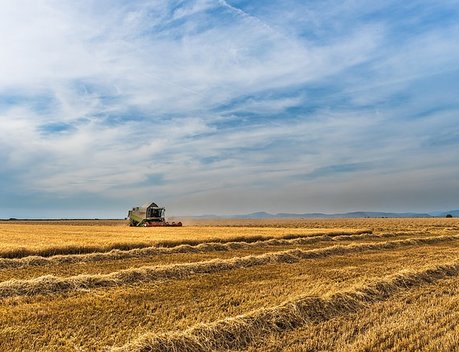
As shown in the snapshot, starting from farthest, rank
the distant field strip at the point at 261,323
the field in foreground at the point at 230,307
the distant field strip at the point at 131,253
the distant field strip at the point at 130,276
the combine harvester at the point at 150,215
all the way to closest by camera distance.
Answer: the combine harvester at the point at 150,215
the distant field strip at the point at 131,253
the distant field strip at the point at 130,276
the field in foreground at the point at 230,307
the distant field strip at the point at 261,323

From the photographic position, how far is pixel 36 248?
57.6 ft

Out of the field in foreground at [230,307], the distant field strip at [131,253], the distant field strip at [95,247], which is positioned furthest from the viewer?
the distant field strip at [95,247]

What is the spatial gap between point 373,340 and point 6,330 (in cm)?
573

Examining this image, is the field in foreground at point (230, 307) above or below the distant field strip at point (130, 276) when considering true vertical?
below

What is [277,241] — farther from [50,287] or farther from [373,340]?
[373,340]

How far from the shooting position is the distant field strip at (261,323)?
6.14 meters

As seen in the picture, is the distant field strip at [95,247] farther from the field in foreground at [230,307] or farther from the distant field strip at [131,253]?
the field in foreground at [230,307]

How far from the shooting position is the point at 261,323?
23.5ft

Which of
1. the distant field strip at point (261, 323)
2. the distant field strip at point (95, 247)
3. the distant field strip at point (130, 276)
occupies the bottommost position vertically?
the distant field strip at point (261, 323)

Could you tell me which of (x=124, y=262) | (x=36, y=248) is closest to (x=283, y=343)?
(x=124, y=262)

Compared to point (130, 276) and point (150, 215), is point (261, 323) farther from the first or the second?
point (150, 215)

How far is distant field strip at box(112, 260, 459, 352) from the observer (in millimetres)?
6141

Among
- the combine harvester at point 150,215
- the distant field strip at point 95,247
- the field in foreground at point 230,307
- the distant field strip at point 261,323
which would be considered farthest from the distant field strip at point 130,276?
the combine harvester at point 150,215

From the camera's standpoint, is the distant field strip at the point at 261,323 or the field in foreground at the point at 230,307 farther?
the field in foreground at the point at 230,307
